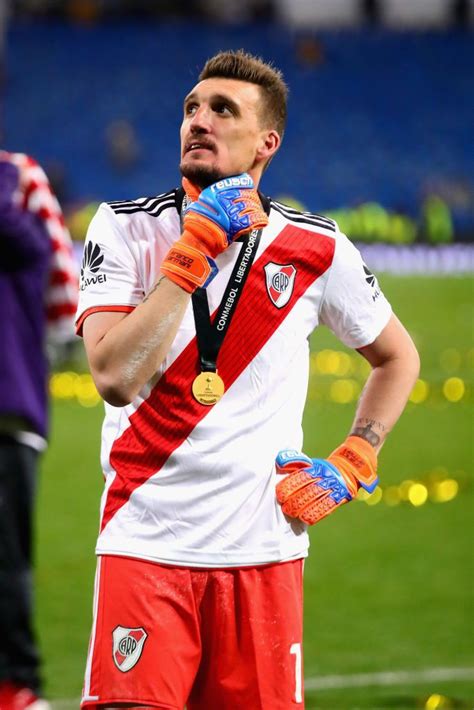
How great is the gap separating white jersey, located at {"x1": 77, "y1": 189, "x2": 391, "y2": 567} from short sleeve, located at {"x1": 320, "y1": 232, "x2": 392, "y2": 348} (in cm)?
8

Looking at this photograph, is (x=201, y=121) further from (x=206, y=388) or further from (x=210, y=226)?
(x=206, y=388)

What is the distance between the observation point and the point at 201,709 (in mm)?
3133

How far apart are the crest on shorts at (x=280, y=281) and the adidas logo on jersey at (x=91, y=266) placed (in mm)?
392

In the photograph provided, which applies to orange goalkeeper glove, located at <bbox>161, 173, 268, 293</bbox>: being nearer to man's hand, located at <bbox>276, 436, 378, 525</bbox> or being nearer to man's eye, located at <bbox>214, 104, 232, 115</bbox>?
man's eye, located at <bbox>214, 104, 232, 115</bbox>

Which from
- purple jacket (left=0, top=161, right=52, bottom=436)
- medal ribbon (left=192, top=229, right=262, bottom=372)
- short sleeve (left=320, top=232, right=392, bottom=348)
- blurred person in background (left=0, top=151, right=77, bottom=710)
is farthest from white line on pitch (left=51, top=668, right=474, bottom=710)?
medal ribbon (left=192, top=229, right=262, bottom=372)

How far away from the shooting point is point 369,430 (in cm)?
349

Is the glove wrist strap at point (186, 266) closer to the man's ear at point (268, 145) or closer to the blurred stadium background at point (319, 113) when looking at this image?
the man's ear at point (268, 145)

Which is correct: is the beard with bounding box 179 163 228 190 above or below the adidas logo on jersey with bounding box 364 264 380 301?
above

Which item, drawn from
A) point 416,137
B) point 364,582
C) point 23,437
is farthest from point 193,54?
point 23,437

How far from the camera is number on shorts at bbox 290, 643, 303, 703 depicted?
318 centimetres

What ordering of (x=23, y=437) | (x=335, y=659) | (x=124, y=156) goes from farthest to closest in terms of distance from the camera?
(x=124, y=156), (x=335, y=659), (x=23, y=437)

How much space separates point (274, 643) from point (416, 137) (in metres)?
34.4

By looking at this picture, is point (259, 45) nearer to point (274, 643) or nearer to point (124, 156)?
point (124, 156)

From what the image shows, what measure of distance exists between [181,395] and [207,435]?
0.11m
